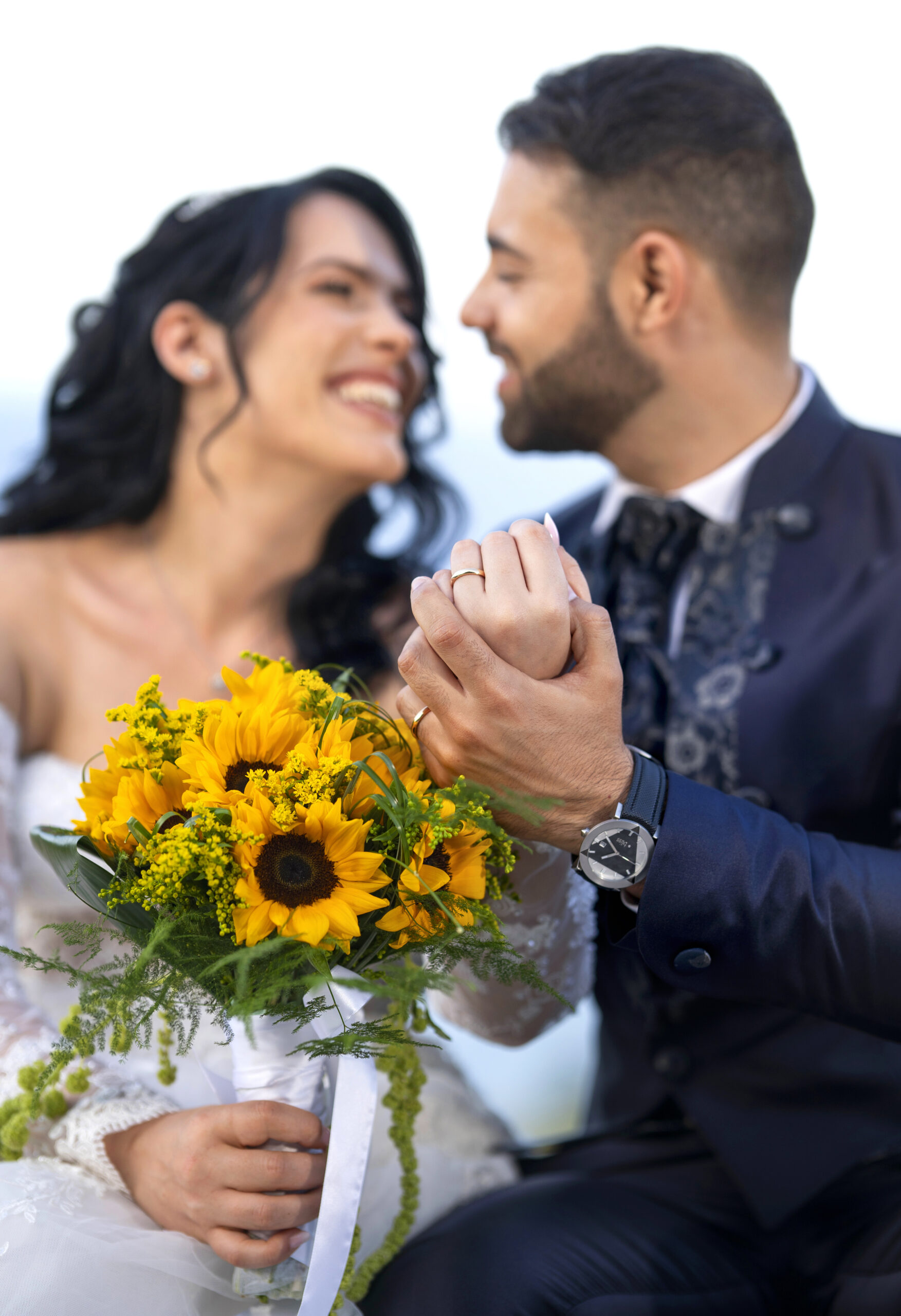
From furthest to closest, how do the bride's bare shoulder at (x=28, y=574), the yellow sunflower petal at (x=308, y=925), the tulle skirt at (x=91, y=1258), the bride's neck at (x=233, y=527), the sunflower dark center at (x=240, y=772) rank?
1. the bride's neck at (x=233, y=527)
2. the bride's bare shoulder at (x=28, y=574)
3. the tulle skirt at (x=91, y=1258)
4. the sunflower dark center at (x=240, y=772)
5. the yellow sunflower petal at (x=308, y=925)

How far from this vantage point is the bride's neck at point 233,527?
3.02 m

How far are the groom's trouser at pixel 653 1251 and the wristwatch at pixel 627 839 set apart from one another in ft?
2.24

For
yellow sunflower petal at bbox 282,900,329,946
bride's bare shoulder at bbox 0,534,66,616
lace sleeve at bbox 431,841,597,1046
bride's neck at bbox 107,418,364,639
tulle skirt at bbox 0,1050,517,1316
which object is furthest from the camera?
bride's neck at bbox 107,418,364,639

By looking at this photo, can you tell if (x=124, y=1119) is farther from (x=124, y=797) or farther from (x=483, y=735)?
(x=483, y=735)

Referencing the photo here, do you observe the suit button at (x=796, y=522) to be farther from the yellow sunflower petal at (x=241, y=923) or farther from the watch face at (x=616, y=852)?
the yellow sunflower petal at (x=241, y=923)

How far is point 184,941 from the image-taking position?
1.33 meters

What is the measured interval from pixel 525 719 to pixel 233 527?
1866 mm

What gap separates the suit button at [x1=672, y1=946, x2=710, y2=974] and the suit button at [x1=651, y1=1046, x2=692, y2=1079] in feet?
2.17

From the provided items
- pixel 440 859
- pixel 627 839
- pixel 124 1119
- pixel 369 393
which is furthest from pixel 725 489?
pixel 124 1119

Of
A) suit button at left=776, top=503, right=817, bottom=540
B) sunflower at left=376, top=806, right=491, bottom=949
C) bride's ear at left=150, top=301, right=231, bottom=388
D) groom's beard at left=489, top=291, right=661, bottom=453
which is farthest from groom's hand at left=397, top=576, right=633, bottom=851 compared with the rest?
bride's ear at left=150, top=301, right=231, bottom=388

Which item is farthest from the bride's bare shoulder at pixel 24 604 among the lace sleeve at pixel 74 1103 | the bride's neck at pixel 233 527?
the lace sleeve at pixel 74 1103

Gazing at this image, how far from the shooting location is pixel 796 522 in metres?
2.30

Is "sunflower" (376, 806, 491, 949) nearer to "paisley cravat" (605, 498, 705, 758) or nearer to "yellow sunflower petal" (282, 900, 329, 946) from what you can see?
"yellow sunflower petal" (282, 900, 329, 946)

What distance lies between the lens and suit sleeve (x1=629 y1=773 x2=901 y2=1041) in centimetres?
153
